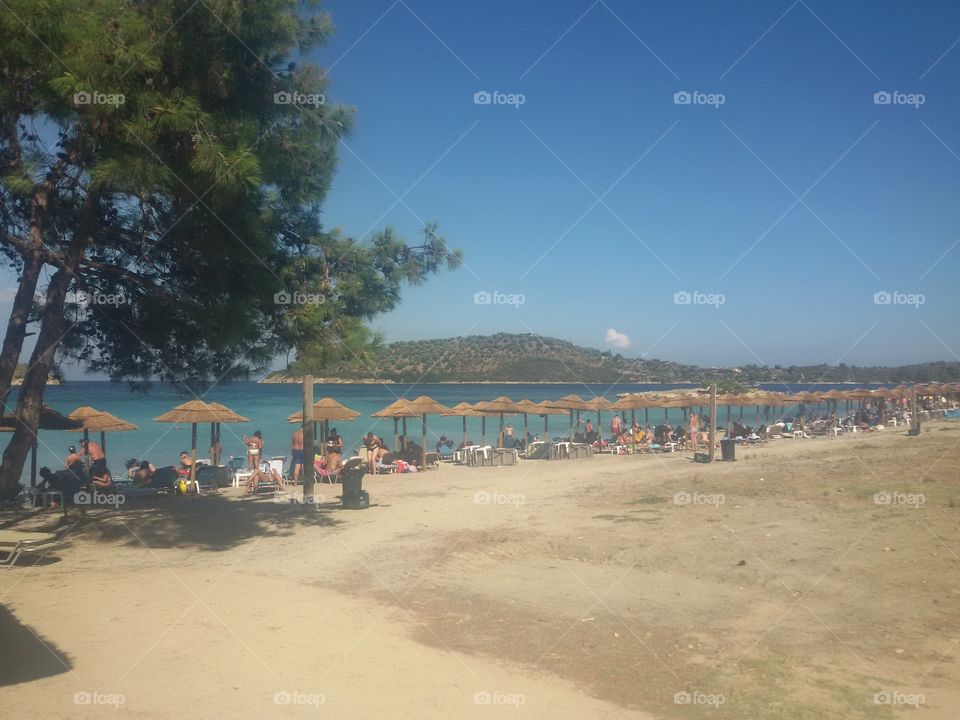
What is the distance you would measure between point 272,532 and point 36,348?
12.8ft

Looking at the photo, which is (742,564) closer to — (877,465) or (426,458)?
(877,465)

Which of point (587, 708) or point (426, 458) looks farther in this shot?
point (426, 458)

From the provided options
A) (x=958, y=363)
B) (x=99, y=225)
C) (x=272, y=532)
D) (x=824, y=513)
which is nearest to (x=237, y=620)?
(x=272, y=532)

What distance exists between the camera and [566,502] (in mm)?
13781

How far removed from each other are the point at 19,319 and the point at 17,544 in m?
2.74
